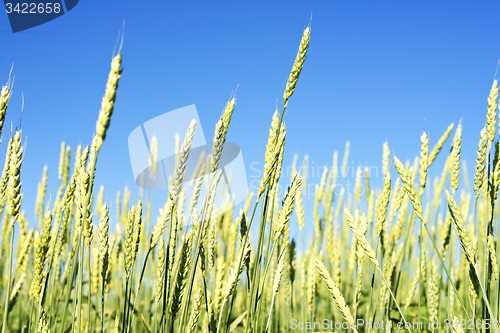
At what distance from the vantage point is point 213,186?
3.65 feet

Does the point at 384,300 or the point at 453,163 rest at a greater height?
the point at 453,163

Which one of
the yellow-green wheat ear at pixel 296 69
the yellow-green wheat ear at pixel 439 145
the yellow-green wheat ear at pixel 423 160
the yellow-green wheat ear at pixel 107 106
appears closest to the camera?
the yellow-green wheat ear at pixel 107 106

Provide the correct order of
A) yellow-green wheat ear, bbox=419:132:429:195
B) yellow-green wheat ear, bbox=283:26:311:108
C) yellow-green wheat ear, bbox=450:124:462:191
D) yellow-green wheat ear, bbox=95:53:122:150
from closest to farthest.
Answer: yellow-green wheat ear, bbox=95:53:122:150, yellow-green wheat ear, bbox=283:26:311:108, yellow-green wheat ear, bbox=419:132:429:195, yellow-green wheat ear, bbox=450:124:462:191

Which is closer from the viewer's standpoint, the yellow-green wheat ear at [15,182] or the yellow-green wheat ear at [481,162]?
the yellow-green wheat ear at [15,182]

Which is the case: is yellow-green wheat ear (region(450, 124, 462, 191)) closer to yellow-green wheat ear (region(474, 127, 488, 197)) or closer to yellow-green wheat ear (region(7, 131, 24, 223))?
Result: yellow-green wheat ear (region(474, 127, 488, 197))

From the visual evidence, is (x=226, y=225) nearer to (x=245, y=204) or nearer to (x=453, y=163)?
(x=245, y=204)

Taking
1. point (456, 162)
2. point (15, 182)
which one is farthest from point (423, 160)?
point (15, 182)

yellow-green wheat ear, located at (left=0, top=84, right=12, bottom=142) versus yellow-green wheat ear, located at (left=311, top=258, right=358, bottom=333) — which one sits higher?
yellow-green wheat ear, located at (left=0, top=84, right=12, bottom=142)

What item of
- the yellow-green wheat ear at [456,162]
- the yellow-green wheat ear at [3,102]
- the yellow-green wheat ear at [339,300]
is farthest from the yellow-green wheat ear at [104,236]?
the yellow-green wheat ear at [456,162]

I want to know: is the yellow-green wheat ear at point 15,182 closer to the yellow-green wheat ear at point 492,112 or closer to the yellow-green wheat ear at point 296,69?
the yellow-green wheat ear at point 296,69

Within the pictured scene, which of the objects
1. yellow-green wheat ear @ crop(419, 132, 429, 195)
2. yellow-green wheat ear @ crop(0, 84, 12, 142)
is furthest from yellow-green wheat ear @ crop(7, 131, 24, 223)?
yellow-green wheat ear @ crop(419, 132, 429, 195)

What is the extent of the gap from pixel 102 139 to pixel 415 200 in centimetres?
106

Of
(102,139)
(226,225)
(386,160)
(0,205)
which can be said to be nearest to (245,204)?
(226,225)

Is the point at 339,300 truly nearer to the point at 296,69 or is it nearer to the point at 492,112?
the point at 296,69
